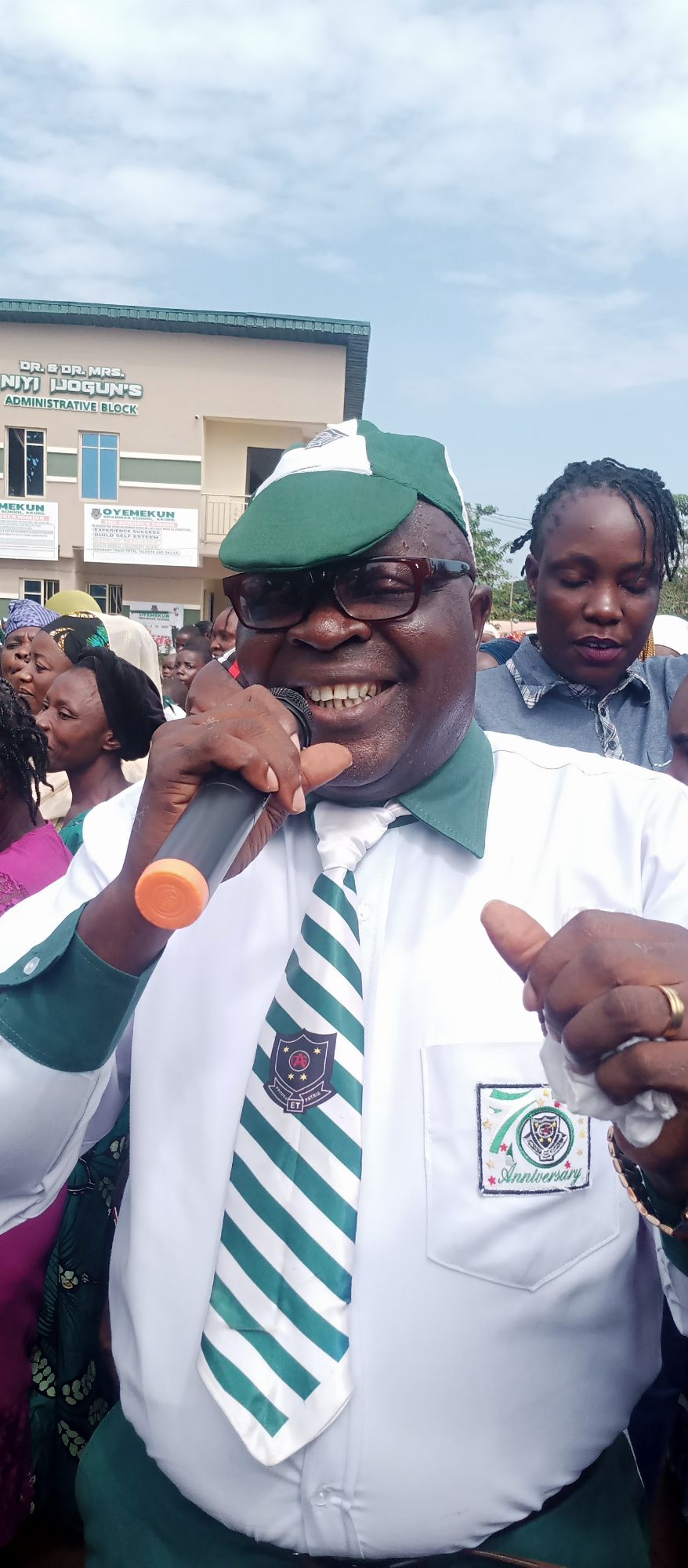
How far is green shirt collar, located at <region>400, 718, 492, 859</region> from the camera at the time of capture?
1.48 m

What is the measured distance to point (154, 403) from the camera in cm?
2452

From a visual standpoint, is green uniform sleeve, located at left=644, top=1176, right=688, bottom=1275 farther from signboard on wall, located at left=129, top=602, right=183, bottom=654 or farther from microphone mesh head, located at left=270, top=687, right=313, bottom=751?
signboard on wall, located at left=129, top=602, right=183, bottom=654

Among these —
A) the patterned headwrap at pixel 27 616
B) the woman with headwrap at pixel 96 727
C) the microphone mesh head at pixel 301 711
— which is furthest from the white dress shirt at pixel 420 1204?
the patterned headwrap at pixel 27 616

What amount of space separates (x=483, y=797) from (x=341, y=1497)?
0.88 meters

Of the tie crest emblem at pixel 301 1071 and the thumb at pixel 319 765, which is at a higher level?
the thumb at pixel 319 765

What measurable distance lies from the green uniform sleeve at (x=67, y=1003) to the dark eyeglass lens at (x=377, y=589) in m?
0.57

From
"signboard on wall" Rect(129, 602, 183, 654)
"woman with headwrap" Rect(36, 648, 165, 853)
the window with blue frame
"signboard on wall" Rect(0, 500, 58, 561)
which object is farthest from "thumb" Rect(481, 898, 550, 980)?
the window with blue frame

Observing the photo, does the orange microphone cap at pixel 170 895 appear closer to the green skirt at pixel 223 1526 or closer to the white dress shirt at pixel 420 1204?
the white dress shirt at pixel 420 1204

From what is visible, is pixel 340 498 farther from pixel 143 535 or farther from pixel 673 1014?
pixel 143 535

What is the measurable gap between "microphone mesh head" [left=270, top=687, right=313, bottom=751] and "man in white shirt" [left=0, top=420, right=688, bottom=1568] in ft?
0.24

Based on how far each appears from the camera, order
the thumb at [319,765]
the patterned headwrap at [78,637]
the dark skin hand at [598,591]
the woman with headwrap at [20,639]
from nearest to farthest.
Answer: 1. the thumb at [319,765]
2. the dark skin hand at [598,591]
3. the patterned headwrap at [78,637]
4. the woman with headwrap at [20,639]

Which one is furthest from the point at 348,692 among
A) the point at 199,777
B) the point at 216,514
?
the point at 216,514

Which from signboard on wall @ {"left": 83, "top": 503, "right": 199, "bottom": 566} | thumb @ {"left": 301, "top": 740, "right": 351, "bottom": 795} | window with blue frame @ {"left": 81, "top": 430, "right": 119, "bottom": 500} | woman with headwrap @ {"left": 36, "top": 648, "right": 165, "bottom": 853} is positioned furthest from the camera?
window with blue frame @ {"left": 81, "top": 430, "right": 119, "bottom": 500}

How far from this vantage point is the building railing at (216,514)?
25172 mm
